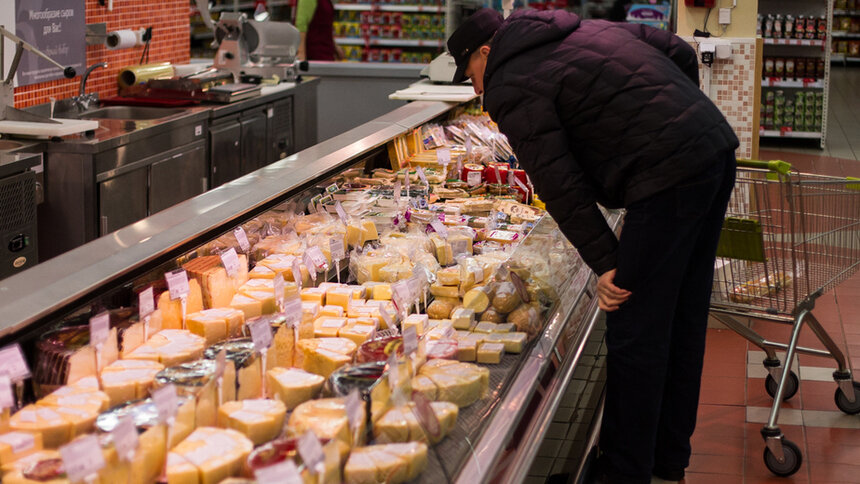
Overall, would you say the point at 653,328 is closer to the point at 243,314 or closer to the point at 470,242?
the point at 470,242

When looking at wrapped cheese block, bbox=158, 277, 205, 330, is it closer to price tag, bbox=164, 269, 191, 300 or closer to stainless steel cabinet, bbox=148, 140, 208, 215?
price tag, bbox=164, 269, 191, 300

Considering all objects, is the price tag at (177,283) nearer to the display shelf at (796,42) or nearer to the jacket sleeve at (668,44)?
the jacket sleeve at (668,44)

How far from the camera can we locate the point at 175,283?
7.64 ft

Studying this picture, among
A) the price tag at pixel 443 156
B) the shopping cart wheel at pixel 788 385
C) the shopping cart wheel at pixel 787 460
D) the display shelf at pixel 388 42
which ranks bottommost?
the shopping cart wheel at pixel 787 460

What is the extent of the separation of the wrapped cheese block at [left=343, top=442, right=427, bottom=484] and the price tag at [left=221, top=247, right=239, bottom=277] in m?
0.91

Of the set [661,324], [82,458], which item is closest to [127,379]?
[82,458]

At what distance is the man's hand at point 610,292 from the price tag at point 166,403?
56.9 inches

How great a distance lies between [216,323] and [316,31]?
8111 millimetres

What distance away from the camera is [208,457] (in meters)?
1.70

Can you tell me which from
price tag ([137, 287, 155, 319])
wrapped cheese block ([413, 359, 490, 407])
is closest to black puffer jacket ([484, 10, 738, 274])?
wrapped cheese block ([413, 359, 490, 407])

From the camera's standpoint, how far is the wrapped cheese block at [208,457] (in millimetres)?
1656

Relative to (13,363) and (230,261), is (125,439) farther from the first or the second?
(230,261)

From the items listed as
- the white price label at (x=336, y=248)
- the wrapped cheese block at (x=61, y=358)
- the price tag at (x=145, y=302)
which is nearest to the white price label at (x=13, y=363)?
the wrapped cheese block at (x=61, y=358)

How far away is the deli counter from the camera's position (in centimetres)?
193
